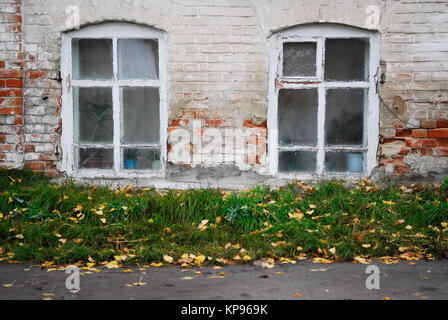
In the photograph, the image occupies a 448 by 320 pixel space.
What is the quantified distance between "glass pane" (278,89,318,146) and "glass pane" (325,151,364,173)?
11.1 inches

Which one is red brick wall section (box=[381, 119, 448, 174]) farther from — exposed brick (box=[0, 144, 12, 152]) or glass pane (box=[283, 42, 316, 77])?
exposed brick (box=[0, 144, 12, 152])

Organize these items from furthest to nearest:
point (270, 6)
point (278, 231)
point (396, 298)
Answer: point (270, 6)
point (278, 231)
point (396, 298)

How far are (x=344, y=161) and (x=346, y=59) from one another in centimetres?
124

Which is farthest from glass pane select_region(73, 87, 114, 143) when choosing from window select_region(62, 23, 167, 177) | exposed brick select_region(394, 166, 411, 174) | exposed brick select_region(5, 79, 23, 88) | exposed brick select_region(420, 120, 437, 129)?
exposed brick select_region(420, 120, 437, 129)

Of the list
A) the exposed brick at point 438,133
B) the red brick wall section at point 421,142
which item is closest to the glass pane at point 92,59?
the red brick wall section at point 421,142

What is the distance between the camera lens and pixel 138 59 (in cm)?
543

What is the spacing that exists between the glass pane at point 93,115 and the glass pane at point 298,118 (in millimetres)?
2131

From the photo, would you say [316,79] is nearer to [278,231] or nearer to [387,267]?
[278,231]

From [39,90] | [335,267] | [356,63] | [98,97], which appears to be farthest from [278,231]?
[39,90]

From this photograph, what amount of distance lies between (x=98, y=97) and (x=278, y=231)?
284 cm

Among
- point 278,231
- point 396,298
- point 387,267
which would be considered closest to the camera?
point 396,298

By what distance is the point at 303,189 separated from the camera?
5.20 meters

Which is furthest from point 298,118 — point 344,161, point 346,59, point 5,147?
point 5,147

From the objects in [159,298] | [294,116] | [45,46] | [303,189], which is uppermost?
[45,46]
